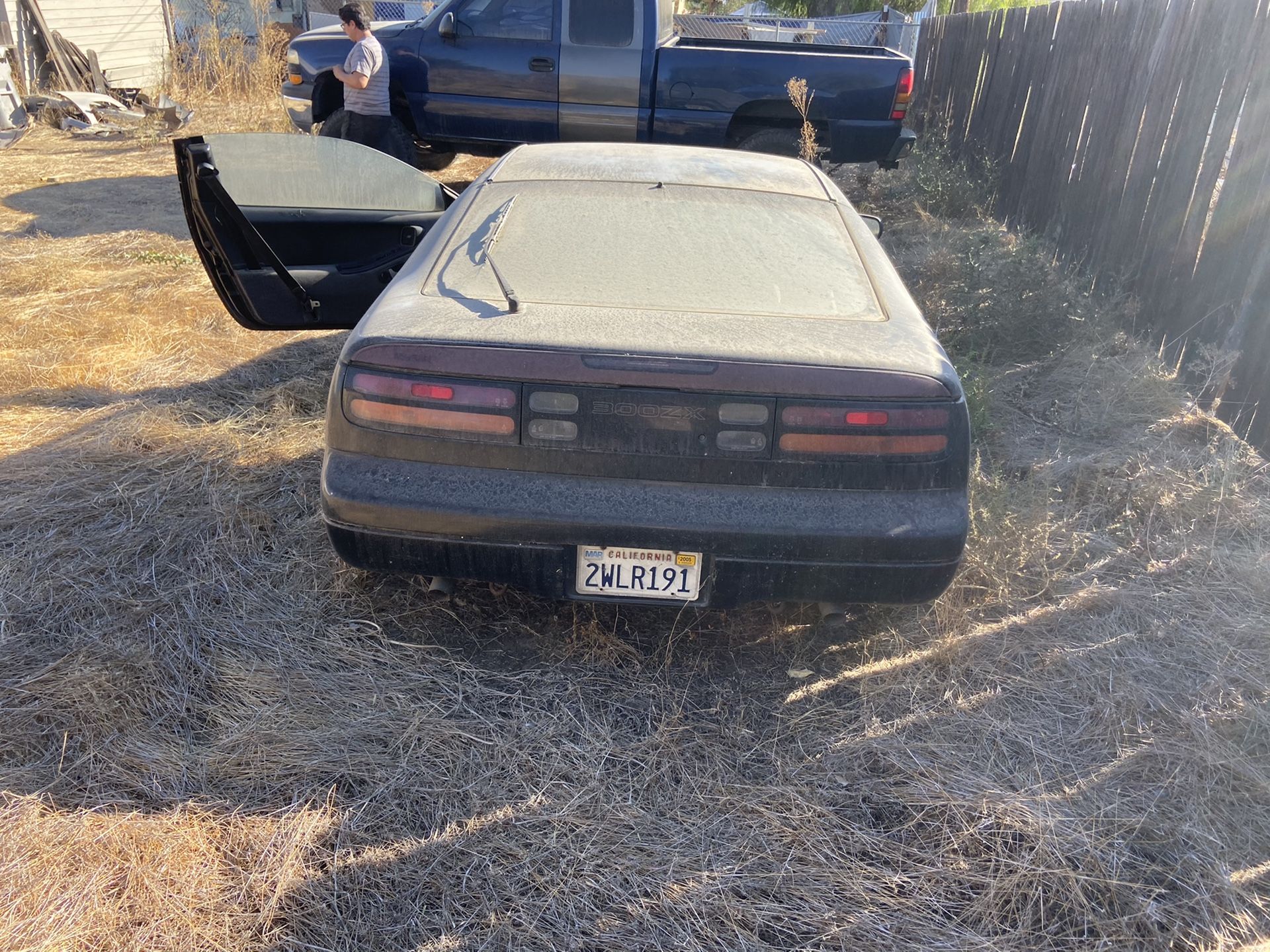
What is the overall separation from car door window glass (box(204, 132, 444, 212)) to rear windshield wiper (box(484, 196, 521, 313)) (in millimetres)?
1482

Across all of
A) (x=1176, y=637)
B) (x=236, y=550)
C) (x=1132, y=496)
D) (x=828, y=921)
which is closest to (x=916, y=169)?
(x=1132, y=496)

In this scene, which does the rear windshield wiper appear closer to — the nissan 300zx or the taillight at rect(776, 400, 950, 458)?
the nissan 300zx

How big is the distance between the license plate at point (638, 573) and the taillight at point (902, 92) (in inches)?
276

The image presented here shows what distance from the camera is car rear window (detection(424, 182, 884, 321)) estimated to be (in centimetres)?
286

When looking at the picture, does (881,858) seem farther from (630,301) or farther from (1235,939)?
(630,301)

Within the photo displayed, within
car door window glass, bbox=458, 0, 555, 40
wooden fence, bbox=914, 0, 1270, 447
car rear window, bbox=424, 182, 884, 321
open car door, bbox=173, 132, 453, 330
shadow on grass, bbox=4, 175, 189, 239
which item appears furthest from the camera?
car door window glass, bbox=458, 0, 555, 40

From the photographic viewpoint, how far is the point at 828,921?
7.14 feet

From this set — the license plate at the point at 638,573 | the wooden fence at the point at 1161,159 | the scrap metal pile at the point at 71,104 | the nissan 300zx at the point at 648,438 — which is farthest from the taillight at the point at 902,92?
the scrap metal pile at the point at 71,104

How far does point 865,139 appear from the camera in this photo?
8.52 meters

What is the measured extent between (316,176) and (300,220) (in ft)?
0.73

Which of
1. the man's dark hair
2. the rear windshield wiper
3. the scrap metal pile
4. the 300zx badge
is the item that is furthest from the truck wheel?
the 300zx badge

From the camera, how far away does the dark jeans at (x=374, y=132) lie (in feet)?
26.1

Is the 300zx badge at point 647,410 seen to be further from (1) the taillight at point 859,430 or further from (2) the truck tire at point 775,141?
(2) the truck tire at point 775,141

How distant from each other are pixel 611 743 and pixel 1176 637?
6.49 feet
